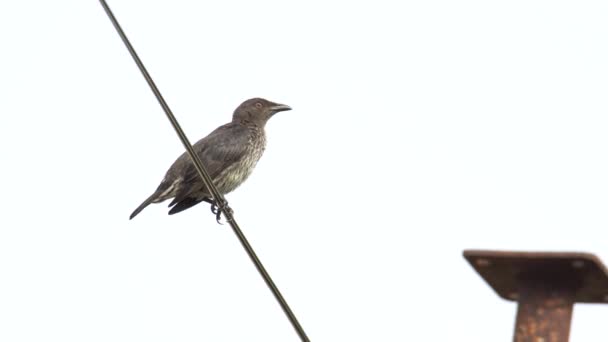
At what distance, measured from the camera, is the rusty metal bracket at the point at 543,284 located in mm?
3986

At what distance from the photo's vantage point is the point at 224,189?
37.4 feet

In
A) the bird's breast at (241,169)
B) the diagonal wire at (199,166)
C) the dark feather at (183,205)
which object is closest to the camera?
the diagonal wire at (199,166)

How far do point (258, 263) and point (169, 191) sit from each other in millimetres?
5485

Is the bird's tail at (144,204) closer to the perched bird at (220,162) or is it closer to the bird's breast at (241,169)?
the perched bird at (220,162)

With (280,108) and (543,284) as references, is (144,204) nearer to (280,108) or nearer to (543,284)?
(280,108)

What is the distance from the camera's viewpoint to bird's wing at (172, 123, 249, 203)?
1098 cm

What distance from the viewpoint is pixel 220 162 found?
11.4 meters

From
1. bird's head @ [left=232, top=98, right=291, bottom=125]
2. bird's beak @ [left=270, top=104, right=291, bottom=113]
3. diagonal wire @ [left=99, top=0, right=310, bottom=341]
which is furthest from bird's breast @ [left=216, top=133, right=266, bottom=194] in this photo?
diagonal wire @ [left=99, top=0, right=310, bottom=341]

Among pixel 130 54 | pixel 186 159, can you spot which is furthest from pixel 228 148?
pixel 130 54

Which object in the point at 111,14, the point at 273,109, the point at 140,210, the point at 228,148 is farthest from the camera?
the point at 273,109

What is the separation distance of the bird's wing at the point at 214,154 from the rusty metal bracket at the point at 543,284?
6.95 meters

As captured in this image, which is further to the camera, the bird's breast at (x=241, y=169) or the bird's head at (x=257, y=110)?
the bird's head at (x=257, y=110)

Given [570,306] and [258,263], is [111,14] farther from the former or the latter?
[570,306]

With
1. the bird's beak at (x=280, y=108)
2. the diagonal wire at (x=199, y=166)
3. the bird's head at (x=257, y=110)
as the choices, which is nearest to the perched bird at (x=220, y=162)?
the bird's head at (x=257, y=110)
